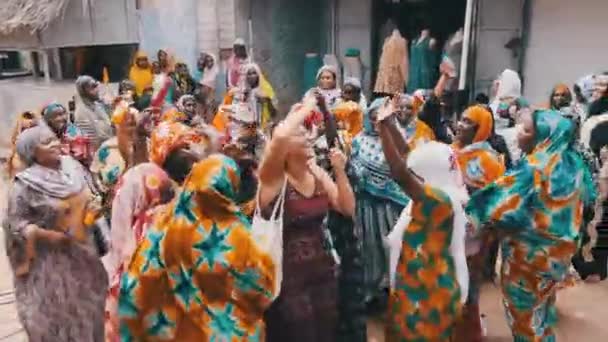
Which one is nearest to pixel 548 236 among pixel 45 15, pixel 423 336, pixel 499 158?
pixel 423 336

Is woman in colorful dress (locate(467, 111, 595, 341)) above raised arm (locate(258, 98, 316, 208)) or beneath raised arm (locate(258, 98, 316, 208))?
beneath

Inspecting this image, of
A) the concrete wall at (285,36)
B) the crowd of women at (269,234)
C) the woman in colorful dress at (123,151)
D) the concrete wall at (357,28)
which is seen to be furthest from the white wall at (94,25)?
the crowd of women at (269,234)

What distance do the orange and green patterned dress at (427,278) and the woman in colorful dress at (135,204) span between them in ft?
3.98

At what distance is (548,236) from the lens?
3.42 meters

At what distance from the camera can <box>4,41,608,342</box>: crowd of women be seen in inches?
105

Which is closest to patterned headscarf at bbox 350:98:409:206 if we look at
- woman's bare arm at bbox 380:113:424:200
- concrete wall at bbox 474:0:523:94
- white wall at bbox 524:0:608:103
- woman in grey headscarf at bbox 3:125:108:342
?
woman's bare arm at bbox 380:113:424:200

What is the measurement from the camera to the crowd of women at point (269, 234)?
2678 mm

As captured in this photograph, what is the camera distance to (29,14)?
1006cm

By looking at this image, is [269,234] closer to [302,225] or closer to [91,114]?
[302,225]

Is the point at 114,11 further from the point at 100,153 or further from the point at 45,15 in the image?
the point at 100,153

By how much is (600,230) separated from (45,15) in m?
8.38

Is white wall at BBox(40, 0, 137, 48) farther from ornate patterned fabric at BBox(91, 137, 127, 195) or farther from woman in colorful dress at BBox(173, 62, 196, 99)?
ornate patterned fabric at BBox(91, 137, 127, 195)

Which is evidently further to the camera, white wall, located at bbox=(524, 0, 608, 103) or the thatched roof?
the thatched roof

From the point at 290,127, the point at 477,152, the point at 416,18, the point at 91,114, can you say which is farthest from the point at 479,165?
the point at 416,18
